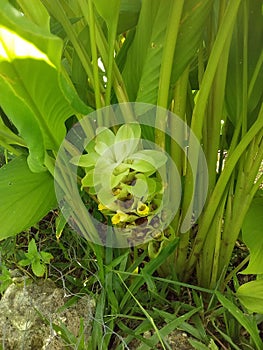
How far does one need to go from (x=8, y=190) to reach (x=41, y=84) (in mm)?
254

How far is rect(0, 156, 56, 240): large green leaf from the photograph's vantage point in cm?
61

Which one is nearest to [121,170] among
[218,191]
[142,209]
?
[142,209]

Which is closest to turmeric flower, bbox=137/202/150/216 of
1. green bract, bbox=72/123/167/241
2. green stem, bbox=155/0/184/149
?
green bract, bbox=72/123/167/241

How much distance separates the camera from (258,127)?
55 centimetres

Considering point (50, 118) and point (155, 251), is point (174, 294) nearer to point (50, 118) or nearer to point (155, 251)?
point (155, 251)

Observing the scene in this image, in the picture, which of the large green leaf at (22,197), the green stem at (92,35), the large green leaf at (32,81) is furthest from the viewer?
the large green leaf at (22,197)

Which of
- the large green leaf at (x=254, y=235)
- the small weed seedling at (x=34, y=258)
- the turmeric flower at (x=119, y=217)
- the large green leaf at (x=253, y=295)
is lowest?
the large green leaf at (x=253, y=295)

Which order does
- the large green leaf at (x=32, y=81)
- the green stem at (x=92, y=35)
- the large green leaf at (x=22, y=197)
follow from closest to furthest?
the large green leaf at (x=32, y=81), the green stem at (x=92, y=35), the large green leaf at (x=22, y=197)

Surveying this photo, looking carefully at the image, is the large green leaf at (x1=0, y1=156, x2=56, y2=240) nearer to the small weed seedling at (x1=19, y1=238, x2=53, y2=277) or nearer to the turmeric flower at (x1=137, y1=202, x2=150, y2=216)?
the small weed seedling at (x1=19, y1=238, x2=53, y2=277)

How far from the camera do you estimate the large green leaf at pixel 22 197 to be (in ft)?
1.99

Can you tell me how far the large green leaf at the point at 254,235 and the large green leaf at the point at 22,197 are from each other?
0.25 meters

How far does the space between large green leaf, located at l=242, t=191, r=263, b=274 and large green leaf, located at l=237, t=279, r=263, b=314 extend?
0.02 metres

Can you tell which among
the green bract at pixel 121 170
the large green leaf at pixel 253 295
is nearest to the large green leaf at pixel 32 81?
the green bract at pixel 121 170

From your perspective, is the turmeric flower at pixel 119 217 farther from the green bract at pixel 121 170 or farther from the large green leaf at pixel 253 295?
the large green leaf at pixel 253 295
